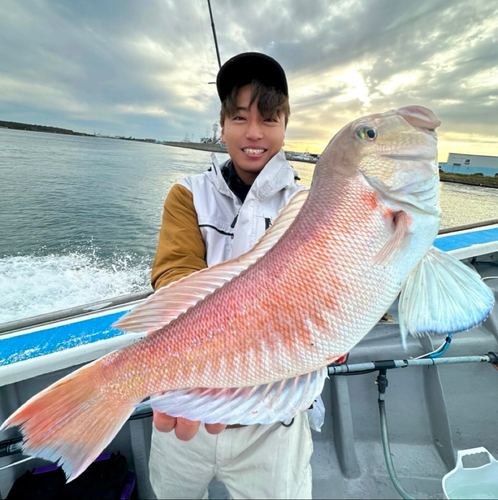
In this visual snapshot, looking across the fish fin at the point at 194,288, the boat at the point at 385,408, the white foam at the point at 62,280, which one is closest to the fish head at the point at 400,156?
the fish fin at the point at 194,288

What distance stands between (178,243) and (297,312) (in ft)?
3.13

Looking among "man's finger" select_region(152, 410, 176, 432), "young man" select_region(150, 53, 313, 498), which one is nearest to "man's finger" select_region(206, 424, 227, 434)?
"man's finger" select_region(152, 410, 176, 432)

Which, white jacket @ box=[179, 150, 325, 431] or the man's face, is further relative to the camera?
the man's face

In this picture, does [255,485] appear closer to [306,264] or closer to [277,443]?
[277,443]

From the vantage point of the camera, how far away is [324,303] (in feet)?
3.19

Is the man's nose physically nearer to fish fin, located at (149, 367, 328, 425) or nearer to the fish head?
the fish head

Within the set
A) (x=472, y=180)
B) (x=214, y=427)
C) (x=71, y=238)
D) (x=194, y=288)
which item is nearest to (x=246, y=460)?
(x=214, y=427)

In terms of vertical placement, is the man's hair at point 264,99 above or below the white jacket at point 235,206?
above

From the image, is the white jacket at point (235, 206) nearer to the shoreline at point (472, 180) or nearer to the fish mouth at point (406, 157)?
the fish mouth at point (406, 157)

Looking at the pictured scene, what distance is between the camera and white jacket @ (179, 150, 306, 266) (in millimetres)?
1741

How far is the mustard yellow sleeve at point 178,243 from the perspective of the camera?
163 centimetres

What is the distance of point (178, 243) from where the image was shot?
5.63 feet

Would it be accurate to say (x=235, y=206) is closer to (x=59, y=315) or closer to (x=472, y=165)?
(x=59, y=315)

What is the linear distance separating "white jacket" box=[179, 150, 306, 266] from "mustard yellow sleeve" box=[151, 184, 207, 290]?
0.05 m
